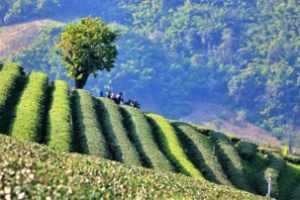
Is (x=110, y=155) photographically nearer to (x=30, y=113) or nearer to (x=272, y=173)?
(x=30, y=113)

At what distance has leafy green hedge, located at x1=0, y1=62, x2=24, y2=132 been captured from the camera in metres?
48.5

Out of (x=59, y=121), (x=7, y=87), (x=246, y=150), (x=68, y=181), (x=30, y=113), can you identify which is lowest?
(x=68, y=181)

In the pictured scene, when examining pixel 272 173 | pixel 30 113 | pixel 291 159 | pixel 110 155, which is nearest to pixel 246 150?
pixel 272 173

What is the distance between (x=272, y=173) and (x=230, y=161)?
18.2 feet

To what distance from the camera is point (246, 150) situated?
2729 inches

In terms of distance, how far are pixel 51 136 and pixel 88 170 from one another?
78.7 feet

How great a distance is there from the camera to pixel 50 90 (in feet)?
215

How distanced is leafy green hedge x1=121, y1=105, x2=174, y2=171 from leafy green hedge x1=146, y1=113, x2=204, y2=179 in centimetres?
124

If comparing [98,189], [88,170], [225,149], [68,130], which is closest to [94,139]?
[68,130]

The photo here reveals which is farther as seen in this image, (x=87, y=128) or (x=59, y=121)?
(x=87, y=128)

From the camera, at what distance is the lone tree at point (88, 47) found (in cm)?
8181

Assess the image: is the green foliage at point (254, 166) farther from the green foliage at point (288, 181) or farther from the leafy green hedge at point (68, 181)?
the leafy green hedge at point (68, 181)

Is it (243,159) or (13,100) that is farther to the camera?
(243,159)

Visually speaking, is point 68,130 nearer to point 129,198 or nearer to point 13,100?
point 13,100
